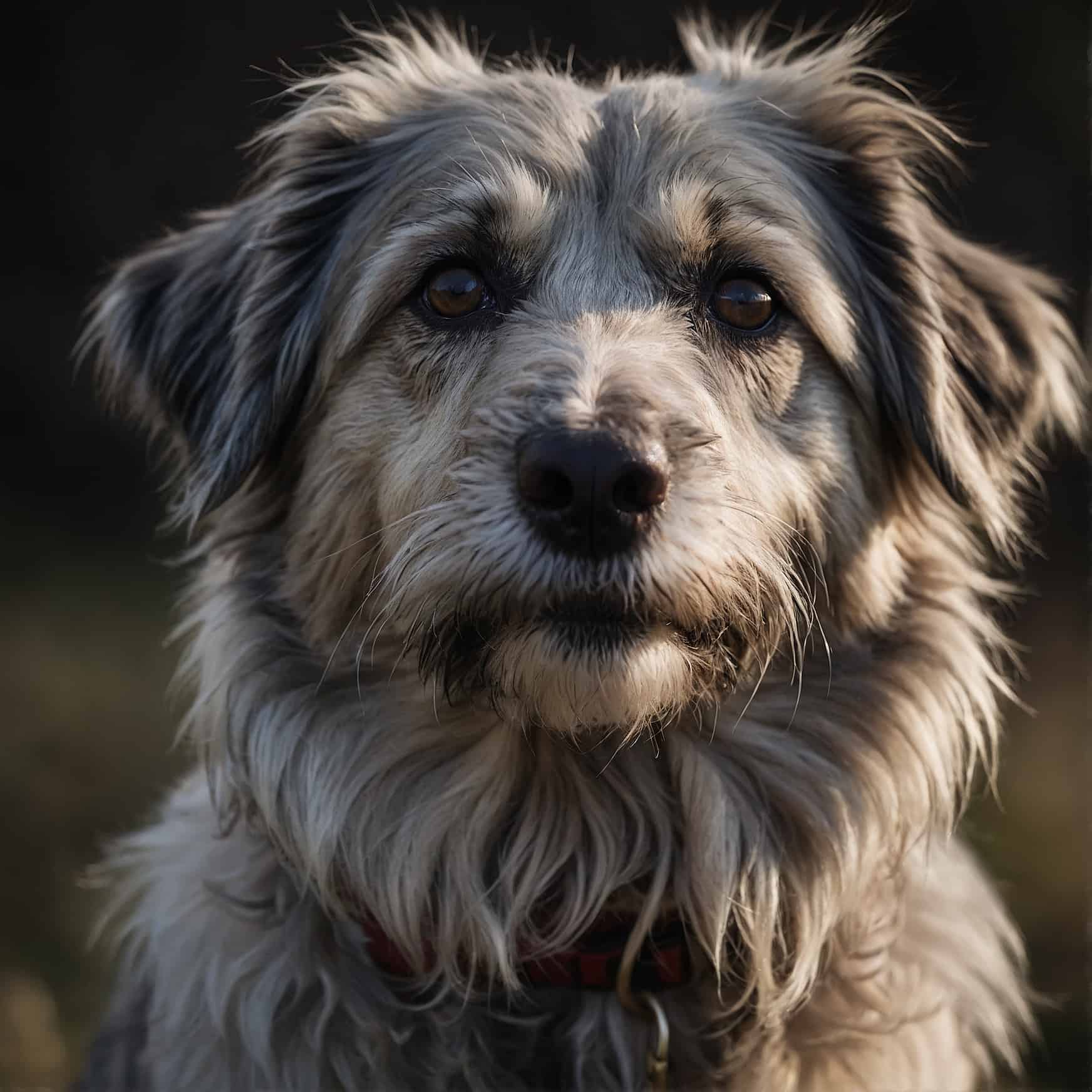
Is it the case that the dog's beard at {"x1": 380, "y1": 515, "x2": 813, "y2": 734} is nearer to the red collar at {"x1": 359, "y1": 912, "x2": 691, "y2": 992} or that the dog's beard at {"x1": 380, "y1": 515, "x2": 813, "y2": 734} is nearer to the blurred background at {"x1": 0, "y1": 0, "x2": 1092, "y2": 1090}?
the red collar at {"x1": 359, "y1": 912, "x2": 691, "y2": 992}

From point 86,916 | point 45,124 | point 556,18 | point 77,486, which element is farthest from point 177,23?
point 86,916

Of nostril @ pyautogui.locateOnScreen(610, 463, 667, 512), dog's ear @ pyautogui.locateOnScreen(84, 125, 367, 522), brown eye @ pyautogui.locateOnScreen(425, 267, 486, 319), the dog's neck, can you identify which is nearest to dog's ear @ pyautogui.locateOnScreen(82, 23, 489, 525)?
dog's ear @ pyautogui.locateOnScreen(84, 125, 367, 522)

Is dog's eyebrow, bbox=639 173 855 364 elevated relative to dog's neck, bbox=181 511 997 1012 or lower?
elevated

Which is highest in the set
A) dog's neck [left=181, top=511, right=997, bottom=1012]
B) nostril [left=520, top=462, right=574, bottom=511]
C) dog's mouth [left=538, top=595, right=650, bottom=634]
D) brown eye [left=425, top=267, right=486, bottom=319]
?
brown eye [left=425, top=267, right=486, bottom=319]

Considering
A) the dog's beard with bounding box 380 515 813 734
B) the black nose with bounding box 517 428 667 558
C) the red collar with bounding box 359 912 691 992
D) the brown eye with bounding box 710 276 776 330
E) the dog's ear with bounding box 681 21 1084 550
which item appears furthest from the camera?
the dog's ear with bounding box 681 21 1084 550

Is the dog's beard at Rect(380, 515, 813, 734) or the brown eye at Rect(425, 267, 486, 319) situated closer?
the dog's beard at Rect(380, 515, 813, 734)

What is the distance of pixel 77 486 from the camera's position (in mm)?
7871

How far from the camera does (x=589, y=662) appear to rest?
2.23 meters

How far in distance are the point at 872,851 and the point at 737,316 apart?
1.11 metres

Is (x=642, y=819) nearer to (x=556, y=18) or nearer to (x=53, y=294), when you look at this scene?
(x=556, y=18)

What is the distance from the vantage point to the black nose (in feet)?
6.77

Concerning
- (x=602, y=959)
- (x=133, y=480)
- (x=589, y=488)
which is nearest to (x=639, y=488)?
(x=589, y=488)

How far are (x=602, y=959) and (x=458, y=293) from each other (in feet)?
4.39

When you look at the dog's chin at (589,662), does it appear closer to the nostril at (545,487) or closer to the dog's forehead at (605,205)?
the nostril at (545,487)
